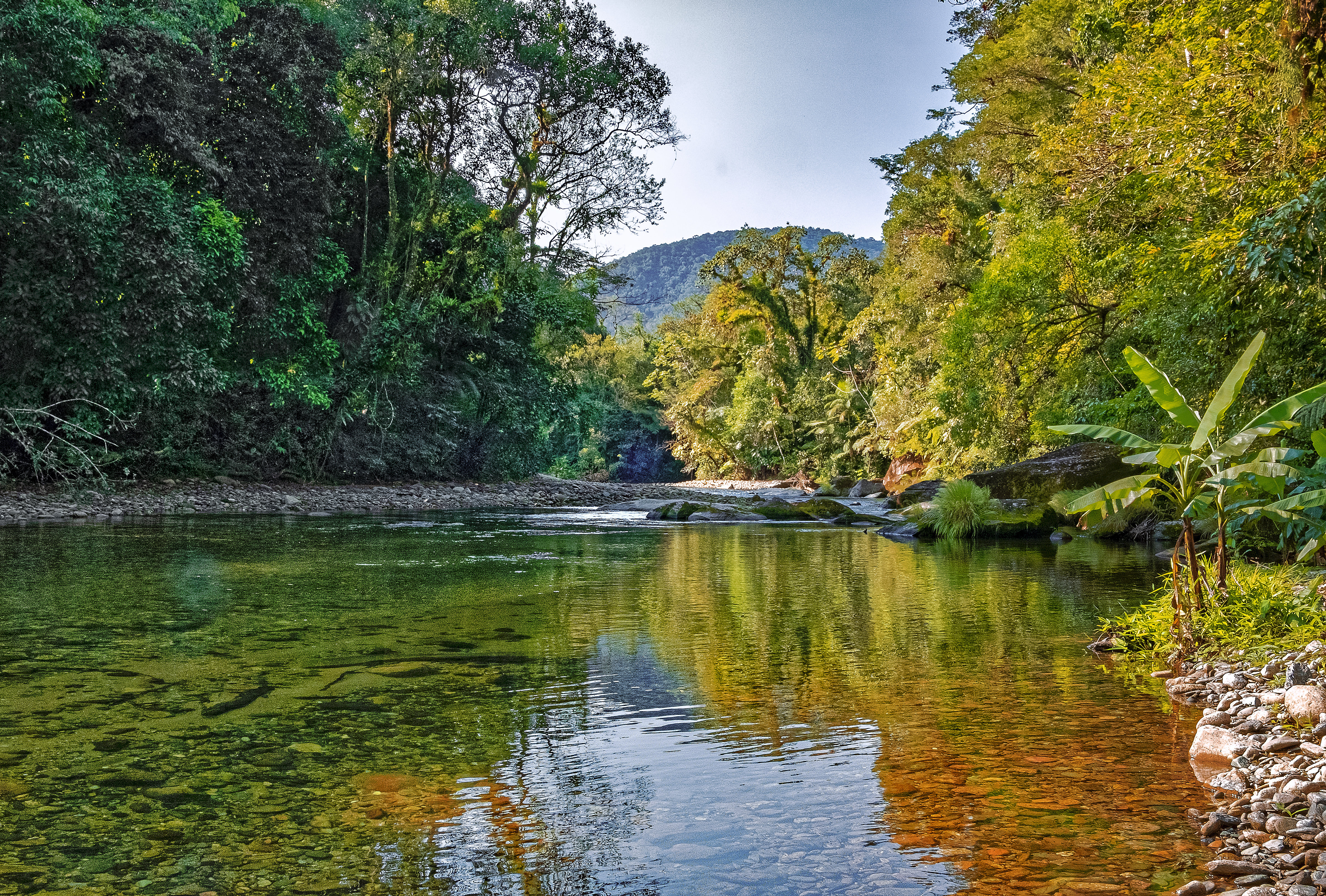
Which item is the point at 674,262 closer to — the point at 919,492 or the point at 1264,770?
the point at 919,492

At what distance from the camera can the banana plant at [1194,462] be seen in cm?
488

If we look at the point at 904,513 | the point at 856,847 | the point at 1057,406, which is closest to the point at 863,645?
the point at 856,847

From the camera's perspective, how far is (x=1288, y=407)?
4863 millimetres

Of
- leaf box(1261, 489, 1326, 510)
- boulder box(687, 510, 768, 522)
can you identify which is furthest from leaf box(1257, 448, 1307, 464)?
boulder box(687, 510, 768, 522)

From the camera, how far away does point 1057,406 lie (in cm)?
2012

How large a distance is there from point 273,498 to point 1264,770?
20.5m

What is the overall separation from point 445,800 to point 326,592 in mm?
5337

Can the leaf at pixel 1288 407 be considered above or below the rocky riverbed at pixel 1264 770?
above

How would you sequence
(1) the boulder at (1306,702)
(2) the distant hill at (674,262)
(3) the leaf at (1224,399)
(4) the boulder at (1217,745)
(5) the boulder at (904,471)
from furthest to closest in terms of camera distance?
(2) the distant hill at (674,262) → (5) the boulder at (904,471) → (3) the leaf at (1224,399) → (1) the boulder at (1306,702) → (4) the boulder at (1217,745)

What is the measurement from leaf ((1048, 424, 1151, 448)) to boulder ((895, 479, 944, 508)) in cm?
1462

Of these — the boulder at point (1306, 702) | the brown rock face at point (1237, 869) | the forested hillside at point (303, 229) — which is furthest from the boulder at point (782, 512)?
the brown rock face at point (1237, 869)

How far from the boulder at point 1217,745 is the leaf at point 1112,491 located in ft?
6.12

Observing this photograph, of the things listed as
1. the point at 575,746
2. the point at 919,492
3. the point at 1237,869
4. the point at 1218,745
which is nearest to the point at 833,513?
the point at 919,492

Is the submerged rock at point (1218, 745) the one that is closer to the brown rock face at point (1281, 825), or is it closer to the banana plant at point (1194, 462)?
the brown rock face at point (1281, 825)
